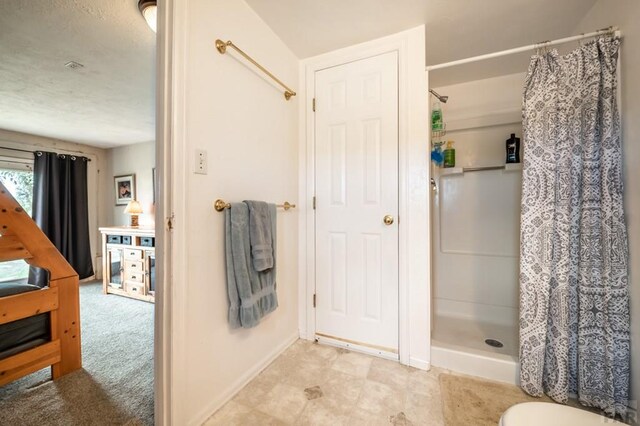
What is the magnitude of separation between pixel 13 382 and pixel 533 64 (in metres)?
3.60

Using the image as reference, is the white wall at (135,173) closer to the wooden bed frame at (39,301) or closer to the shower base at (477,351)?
the wooden bed frame at (39,301)

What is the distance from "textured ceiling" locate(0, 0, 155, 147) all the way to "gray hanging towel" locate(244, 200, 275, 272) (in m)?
1.38

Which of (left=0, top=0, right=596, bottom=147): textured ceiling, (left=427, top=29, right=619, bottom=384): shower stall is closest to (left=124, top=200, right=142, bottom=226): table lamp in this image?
(left=0, top=0, right=596, bottom=147): textured ceiling

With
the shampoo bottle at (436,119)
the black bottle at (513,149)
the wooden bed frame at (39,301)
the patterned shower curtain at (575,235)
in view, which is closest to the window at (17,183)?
the wooden bed frame at (39,301)

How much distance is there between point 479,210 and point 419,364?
1.47 meters

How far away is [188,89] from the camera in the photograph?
1.16 m

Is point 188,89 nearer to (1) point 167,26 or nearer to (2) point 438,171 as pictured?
(1) point 167,26

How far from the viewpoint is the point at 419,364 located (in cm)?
164

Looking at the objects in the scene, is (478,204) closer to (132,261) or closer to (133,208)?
(132,261)

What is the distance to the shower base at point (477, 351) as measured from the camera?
4.98 feet

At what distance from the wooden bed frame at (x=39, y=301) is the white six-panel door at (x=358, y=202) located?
1.66m

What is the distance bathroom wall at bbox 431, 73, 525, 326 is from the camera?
2234mm

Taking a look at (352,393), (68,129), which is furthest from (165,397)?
(68,129)

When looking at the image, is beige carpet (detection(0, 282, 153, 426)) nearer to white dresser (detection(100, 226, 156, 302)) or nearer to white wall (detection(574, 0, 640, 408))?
white dresser (detection(100, 226, 156, 302))
